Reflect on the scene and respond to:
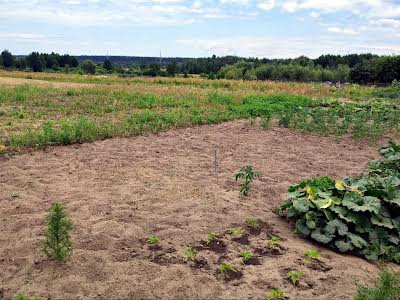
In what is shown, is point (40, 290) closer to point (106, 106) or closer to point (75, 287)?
point (75, 287)

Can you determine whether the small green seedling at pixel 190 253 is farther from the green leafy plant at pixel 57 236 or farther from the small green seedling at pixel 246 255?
the green leafy plant at pixel 57 236

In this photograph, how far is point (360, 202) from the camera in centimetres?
440

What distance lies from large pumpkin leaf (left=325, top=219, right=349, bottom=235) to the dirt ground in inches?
8.4

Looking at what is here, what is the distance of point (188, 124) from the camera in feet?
35.4

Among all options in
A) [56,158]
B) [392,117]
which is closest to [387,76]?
[392,117]

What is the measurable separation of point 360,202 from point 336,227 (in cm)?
42

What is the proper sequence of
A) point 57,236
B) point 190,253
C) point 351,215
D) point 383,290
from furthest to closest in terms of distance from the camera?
point 351,215, point 190,253, point 57,236, point 383,290

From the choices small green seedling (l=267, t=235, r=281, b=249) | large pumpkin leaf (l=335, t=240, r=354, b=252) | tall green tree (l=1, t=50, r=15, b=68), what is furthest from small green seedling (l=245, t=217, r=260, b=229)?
tall green tree (l=1, t=50, r=15, b=68)

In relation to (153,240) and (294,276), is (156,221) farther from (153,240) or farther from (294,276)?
(294,276)

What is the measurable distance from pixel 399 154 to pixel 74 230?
4.82 metres

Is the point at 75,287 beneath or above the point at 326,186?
beneath

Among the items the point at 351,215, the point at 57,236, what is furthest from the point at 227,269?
the point at 351,215

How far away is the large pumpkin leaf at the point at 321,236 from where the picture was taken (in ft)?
13.6

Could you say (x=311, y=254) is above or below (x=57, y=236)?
below
